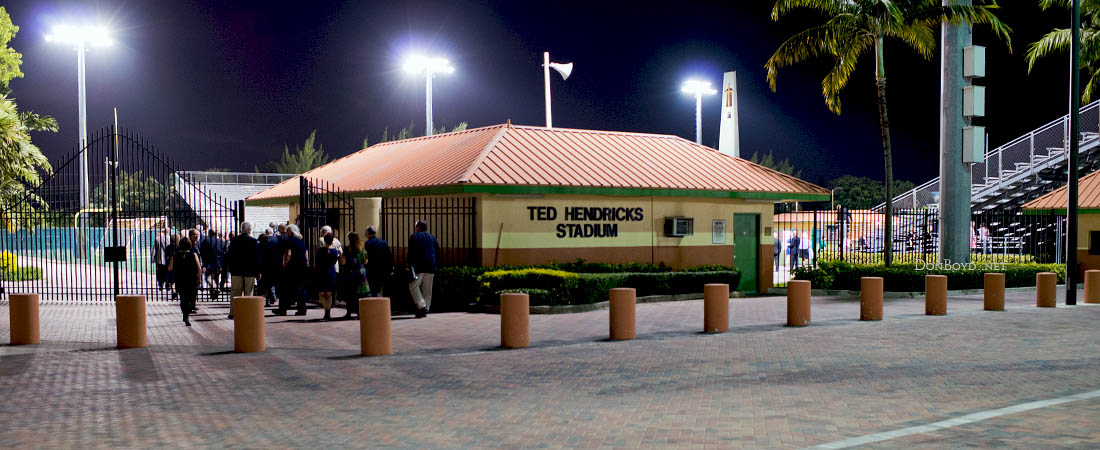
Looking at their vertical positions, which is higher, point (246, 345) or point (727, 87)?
point (727, 87)

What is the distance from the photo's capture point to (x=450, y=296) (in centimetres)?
1762

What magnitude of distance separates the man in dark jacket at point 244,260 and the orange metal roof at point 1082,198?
911 inches

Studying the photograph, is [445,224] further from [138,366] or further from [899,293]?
[899,293]

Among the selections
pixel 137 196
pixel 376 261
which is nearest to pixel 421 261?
pixel 376 261

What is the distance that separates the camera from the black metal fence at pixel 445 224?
18.9 metres

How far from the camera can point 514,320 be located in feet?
38.5

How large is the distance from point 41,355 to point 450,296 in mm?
7806

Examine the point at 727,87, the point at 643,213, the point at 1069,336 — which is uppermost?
the point at 727,87

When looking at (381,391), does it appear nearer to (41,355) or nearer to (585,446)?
(585,446)

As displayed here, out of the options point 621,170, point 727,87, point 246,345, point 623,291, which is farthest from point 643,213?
point 727,87

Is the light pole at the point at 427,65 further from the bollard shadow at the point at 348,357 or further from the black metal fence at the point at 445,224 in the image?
the bollard shadow at the point at 348,357

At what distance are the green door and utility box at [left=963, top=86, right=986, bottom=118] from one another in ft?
20.7

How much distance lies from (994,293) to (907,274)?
4.30 meters

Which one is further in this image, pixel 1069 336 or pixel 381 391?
pixel 1069 336
